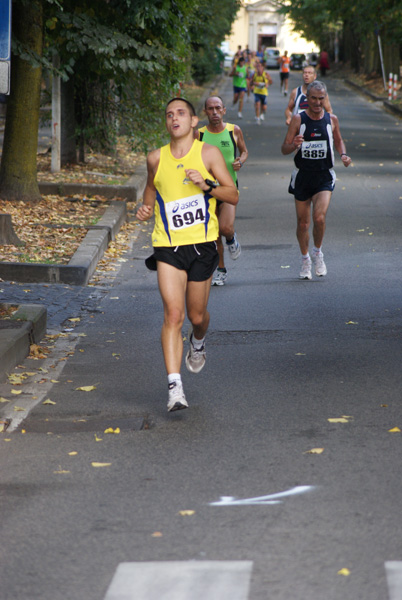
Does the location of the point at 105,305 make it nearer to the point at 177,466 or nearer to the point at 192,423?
the point at 192,423

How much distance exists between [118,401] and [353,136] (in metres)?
26.1

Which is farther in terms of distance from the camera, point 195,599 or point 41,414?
point 41,414

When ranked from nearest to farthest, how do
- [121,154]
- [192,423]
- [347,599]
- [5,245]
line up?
[347,599]
[192,423]
[5,245]
[121,154]

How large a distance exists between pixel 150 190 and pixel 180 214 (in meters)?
0.30

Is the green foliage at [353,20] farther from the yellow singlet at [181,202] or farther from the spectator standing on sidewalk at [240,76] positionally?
the yellow singlet at [181,202]

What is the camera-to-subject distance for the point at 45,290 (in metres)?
10.4

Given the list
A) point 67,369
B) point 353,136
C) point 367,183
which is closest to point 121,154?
point 367,183

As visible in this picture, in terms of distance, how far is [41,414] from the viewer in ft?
21.1

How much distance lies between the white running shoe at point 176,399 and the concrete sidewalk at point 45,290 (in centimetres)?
150

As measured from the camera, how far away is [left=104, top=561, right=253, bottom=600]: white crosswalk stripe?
374 centimetres

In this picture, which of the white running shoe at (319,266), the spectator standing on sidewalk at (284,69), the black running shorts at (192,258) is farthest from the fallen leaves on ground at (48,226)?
the spectator standing on sidewalk at (284,69)

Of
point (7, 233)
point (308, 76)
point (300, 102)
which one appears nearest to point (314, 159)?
point (300, 102)

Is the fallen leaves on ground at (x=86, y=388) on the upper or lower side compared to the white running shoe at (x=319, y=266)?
lower

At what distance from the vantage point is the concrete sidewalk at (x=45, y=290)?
776 centimetres
